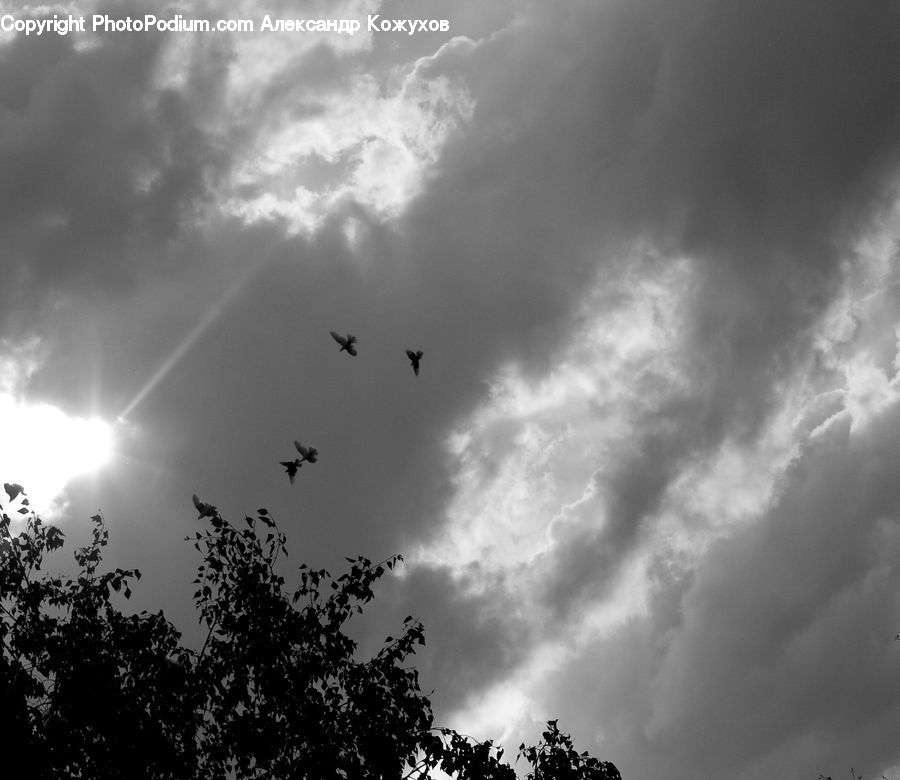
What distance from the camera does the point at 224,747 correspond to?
1819 cm

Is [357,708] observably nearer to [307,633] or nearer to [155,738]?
[307,633]

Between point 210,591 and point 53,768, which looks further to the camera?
point 210,591

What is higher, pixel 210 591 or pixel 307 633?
pixel 210 591

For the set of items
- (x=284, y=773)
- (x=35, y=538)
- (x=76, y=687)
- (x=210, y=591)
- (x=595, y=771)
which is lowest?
(x=595, y=771)

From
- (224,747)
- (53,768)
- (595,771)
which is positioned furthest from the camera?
(595,771)

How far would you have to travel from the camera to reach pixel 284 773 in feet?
58.9

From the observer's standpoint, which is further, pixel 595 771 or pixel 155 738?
pixel 595 771

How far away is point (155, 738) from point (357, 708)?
12.7 feet

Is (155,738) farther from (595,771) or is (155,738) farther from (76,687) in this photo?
(595,771)

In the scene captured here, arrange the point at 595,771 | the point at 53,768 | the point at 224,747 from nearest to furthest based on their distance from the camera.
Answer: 1. the point at 53,768
2. the point at 224,747
3. the point at 595,771

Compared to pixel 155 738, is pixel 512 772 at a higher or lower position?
lower

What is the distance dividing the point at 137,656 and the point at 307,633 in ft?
11.0

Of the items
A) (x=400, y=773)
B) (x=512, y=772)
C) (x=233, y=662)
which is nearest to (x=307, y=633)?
(x=233, y=662)

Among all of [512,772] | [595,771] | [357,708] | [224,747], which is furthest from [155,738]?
[595,771]
